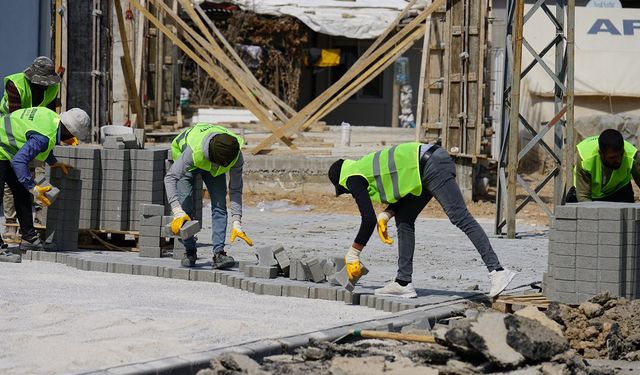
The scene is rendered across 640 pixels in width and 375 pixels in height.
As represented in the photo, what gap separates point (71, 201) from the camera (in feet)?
39.7

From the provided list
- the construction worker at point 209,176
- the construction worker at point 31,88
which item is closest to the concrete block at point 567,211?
the construction worker at point 209,176

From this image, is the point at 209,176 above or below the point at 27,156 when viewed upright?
below

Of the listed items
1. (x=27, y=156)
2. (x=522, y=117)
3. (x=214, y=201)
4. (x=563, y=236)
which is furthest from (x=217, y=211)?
(x=522, y=117)

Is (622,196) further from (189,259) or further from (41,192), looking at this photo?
(41,192)

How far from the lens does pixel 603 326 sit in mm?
8664

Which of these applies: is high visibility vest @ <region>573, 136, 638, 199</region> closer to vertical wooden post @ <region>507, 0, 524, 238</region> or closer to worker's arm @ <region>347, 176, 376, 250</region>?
worker's arm @ <region>347, 176, 376, 250</region>

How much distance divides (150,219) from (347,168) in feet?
9.66

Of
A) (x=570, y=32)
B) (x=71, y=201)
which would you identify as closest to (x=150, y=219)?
(x=71, y=201)

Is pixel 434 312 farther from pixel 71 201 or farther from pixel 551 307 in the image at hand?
pixel 71 201

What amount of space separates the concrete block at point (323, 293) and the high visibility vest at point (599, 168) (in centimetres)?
247

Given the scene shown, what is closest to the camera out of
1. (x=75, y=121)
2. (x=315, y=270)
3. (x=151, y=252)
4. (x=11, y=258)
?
(x=315, y=270)

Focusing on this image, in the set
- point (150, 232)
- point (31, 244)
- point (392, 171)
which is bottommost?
point (31, 244)

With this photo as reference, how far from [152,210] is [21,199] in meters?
1.29

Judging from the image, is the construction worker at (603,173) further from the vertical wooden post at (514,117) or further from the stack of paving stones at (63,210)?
the stack of paving stones at (63,210)
